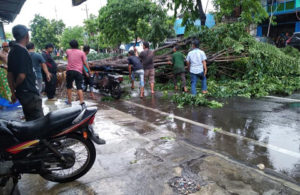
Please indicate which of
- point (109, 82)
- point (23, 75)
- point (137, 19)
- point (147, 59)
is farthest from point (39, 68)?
point (137, 19)

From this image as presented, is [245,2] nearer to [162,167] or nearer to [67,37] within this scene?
[162,167]

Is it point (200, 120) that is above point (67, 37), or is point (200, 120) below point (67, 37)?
below

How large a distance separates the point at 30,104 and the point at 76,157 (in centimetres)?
128

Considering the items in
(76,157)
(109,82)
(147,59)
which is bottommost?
(76,157)

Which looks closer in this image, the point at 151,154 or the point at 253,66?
the point at 151,154

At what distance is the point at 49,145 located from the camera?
2.95 meters

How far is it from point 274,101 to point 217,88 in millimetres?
1973

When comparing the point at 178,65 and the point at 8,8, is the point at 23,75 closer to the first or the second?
the point at 178,65

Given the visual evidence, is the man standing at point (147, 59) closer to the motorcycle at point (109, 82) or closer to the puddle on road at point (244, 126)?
the motorcycle at point (109, 82)

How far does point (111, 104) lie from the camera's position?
8.03 meters

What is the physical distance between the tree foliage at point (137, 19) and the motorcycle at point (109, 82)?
25.2 feet

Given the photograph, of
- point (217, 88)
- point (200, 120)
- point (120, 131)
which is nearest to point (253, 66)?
point (217, 88)

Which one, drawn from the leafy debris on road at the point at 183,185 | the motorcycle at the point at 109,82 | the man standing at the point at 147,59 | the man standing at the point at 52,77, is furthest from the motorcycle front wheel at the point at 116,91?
the leafy debris on road at the point at 183,185

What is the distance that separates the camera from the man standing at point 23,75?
3559 mm
